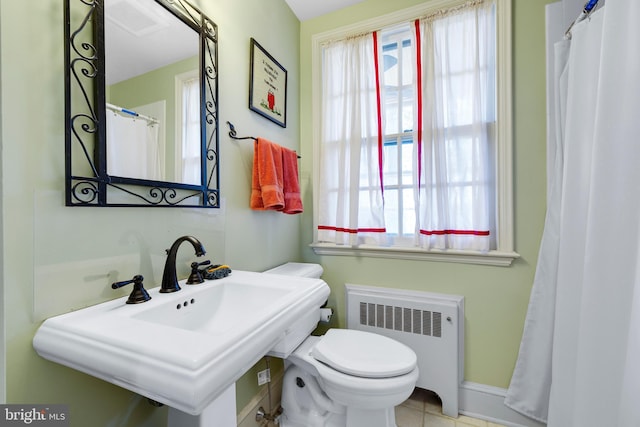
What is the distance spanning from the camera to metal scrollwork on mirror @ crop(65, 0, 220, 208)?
71 centimetres

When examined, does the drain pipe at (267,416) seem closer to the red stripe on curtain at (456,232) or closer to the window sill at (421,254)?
the window sill at (421,254)

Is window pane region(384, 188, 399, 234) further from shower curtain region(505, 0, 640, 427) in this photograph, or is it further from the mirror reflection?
the mirror reflection

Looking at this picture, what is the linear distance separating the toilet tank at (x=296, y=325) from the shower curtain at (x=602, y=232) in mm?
879

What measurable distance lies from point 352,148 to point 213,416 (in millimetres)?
1430

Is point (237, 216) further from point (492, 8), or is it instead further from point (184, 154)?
point (492, 8)

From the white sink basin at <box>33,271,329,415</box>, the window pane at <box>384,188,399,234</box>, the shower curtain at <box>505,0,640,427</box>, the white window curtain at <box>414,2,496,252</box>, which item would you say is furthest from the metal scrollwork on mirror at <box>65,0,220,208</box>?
the shower curtain at <box>505,0,640,427</box>

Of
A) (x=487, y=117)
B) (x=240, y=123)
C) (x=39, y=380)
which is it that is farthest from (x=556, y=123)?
(x=39, y=380)

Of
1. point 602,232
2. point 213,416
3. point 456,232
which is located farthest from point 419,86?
point 213,416

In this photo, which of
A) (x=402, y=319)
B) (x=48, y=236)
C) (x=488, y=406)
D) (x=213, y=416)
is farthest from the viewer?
(x=402, y=319)

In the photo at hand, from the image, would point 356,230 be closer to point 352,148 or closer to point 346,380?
point 352,148

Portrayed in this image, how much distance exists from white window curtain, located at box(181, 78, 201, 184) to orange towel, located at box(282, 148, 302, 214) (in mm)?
492

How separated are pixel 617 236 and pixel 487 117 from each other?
911 mm

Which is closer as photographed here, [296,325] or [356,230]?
[296,325]

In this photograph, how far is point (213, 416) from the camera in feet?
2.48
